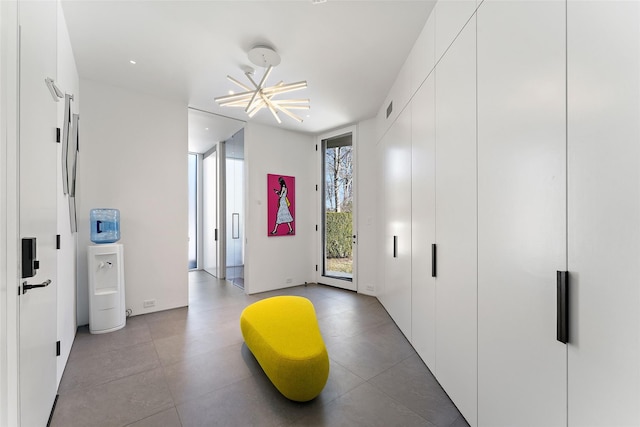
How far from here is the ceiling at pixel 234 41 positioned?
2348 millimetres

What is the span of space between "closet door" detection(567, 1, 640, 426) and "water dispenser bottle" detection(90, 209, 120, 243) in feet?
14.8

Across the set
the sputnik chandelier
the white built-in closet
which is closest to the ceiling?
the sputnik chandelier

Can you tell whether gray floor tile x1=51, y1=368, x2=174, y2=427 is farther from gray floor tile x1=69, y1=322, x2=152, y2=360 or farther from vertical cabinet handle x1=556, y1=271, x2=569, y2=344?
vertical cabinet handle x1=556, y1=271, x2=569, y2=344

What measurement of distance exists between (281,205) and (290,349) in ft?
12.2

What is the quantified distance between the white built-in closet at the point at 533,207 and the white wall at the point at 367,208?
248cm

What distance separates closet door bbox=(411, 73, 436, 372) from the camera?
93.8 inches

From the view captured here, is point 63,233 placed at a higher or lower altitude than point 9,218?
lower

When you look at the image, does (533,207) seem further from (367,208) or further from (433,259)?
(367,208)

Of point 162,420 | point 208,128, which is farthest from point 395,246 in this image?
point 208,128

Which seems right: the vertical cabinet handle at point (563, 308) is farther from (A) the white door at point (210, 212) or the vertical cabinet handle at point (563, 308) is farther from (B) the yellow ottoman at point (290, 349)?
(A) the white door at point (210, 212)

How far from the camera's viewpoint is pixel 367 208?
5.06 meters

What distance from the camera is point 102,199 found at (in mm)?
3617

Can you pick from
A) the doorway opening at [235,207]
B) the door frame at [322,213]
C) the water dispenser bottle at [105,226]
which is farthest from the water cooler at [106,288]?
the door frame at [322,213]

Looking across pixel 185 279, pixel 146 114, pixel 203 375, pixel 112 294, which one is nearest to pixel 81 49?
pixel 146 114
